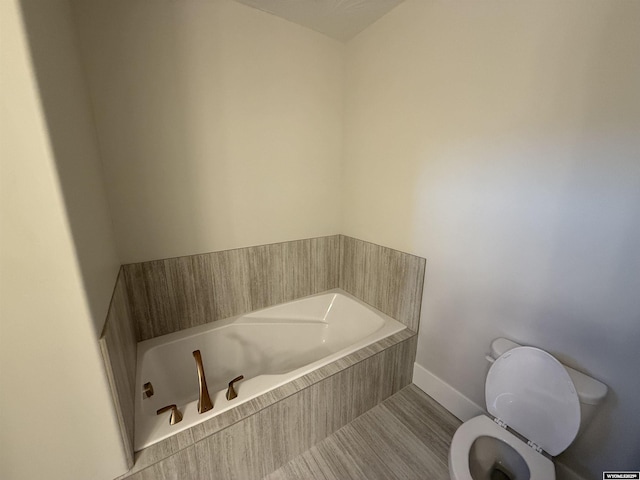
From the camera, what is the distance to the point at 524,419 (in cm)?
108

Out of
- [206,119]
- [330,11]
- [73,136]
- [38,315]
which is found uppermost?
[330,11]

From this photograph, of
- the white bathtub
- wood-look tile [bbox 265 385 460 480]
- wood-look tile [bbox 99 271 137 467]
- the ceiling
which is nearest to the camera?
wood-look tile [bbox 99 271 137 467]

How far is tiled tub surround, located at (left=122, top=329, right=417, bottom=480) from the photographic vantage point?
3.29ft

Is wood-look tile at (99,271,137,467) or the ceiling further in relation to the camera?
the ceiling

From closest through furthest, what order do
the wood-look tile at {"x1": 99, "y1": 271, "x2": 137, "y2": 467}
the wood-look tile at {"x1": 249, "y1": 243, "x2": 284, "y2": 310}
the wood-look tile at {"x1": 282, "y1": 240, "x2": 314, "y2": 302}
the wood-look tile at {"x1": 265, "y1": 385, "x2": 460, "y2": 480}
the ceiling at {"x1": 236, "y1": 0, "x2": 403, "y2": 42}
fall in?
the wood-look tile at {"x1": 99, "y1": 271, "x2": 137, "y2": 467}
the wood-look tile at {"x1": 265, "y1": 385, "x2": 460, "y2": 480}
the ceiling at {"x1": 236, "y1": 0, "x2": 403, "y2": 42}
the wood-look tile at {"x1": 249, "y1": 243, "x2": 284, "y2": 310}
the wood-look tile at {"x1": 282, "y1": 240, "x2": 314, "y2": 302}

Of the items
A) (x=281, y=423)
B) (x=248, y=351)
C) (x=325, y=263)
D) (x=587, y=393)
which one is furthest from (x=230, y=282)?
(x=587, y=393)

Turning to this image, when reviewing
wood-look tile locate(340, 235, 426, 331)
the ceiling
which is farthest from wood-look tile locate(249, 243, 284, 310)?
the ceiling

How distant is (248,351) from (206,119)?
1611 millimetres

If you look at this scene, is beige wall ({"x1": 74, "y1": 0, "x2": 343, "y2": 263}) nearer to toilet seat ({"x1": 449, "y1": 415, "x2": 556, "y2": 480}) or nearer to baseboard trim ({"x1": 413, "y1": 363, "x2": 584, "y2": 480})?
baseboard trim ({"x1": 413, "y1": 363, "x2": 584, "y2": 480})

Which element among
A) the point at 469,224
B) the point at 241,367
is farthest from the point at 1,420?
the point at 469,224

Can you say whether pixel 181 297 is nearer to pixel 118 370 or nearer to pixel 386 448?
pixel 118 370

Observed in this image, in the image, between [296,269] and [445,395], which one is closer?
[445,395]

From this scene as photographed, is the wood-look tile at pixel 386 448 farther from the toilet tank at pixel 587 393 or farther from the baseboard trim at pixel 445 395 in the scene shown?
the toilet tank at pixel 587 393

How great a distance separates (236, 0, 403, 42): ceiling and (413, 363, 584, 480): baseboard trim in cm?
239
